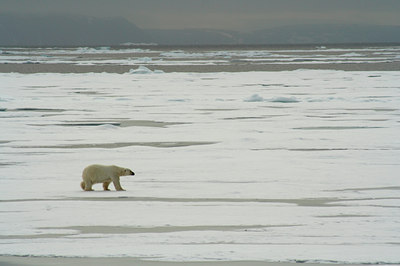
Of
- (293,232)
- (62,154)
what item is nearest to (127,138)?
(62,154)

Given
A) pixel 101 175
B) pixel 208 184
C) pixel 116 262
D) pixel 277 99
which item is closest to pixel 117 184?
pixel 101 175

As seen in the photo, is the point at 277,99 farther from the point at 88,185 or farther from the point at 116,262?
the point at 116,262

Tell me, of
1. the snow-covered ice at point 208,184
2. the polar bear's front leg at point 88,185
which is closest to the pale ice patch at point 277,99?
the snow-covered ice at point 208,184

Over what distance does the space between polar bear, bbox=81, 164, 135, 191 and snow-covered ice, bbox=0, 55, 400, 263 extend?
7.8 inches

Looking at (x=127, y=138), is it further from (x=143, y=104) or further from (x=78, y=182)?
(x=143, y=104)

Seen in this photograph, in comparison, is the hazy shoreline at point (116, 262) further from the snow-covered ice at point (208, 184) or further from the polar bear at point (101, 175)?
the polar bear at point (101, 175)

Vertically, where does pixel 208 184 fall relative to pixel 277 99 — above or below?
above

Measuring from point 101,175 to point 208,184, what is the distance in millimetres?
1091

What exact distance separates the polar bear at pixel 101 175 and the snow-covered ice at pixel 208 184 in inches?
7.8

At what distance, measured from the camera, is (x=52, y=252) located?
4.93 metres

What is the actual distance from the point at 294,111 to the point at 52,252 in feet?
40.8

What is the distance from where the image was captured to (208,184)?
25.5ft

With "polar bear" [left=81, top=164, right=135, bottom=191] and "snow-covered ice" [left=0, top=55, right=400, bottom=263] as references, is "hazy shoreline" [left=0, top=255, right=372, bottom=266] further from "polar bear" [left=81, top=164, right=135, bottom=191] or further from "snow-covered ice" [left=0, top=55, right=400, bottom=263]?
"polar bear" [left=81, top=164, right=135, bottom=191]

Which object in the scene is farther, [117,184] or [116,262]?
[117,184]
